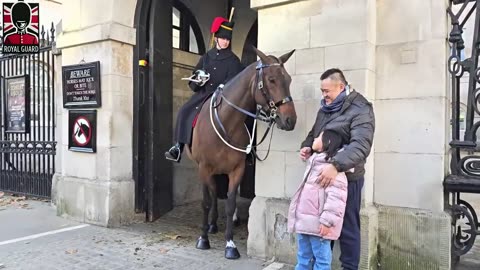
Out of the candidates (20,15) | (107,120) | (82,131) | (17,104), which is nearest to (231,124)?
(107,120)

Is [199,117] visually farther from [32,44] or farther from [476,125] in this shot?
[32,44]

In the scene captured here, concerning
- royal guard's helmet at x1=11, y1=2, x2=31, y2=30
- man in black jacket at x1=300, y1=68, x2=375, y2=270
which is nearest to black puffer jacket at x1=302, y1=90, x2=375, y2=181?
man in black jacket at x1=300, y1=68, x2=375, y2=270

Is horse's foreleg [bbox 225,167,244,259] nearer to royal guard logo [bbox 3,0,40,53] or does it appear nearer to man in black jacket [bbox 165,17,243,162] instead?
man in black jacket [bbox 165,17,243,162]

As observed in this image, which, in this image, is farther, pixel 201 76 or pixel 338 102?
pixel 201 76

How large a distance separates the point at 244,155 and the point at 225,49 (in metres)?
1.51

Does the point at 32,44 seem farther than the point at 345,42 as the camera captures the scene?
Yes

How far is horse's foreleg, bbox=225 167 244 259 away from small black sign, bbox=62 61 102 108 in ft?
8.76

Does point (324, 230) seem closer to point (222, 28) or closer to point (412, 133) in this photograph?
point (412, 133)

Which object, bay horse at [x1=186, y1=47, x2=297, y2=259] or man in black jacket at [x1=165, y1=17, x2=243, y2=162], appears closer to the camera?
bay horse at [x1=186, y1=47, x2=297, y2=259]

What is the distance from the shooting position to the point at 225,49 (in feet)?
18.0

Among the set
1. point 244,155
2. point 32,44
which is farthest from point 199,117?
point 32,44

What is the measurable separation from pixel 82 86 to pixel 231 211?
3.37 m

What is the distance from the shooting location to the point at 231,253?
4.75 m

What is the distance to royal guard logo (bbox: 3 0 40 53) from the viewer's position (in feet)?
30.9
